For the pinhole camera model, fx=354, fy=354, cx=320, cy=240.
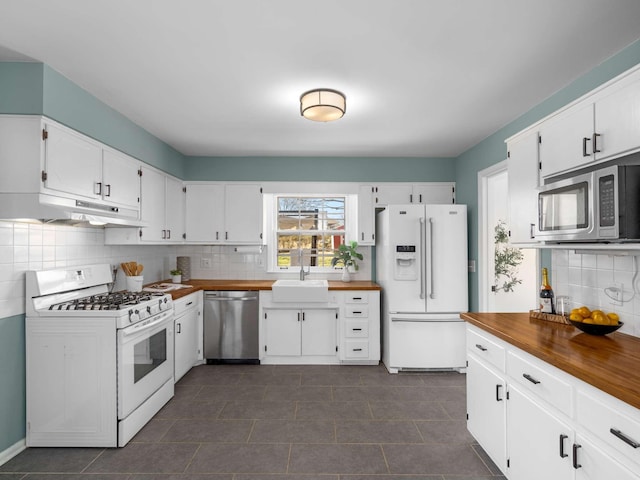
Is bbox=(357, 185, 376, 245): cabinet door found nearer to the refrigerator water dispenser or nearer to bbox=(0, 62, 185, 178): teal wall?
the refrigerator water dispenser

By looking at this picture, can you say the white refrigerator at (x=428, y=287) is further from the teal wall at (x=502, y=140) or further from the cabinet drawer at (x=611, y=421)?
the cabinet drawer at (x=611, y=421)

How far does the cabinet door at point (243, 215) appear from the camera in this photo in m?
4.44

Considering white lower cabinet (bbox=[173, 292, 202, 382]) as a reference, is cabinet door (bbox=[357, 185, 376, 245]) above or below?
above

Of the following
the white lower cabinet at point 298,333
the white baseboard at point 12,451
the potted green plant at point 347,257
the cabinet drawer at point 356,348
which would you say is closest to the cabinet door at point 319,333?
the white lower cabinet at point 298,333

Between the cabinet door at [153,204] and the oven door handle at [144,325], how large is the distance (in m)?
0.87

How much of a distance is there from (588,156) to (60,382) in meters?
3.51

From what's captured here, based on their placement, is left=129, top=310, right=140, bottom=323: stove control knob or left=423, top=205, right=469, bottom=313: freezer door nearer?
left=129, top=310, right=140, bottom=323: stove control knob

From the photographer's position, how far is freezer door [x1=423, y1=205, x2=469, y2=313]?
3.89 m

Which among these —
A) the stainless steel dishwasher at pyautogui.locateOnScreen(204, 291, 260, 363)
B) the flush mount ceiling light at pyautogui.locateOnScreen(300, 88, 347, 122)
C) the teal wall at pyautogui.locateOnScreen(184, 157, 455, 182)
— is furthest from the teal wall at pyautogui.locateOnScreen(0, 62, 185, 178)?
the stainless steel dishwasher at pyautogui.locateOnScreen(204, 291, 260, 363)

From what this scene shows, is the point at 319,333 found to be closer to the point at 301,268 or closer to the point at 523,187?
the point at 301,268

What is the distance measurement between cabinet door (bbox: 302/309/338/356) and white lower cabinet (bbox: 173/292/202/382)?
1.22 meters

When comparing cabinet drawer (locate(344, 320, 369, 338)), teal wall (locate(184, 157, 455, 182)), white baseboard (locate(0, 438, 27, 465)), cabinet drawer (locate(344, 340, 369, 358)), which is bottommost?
white baseboard (locate(0, 438, 27, 465))

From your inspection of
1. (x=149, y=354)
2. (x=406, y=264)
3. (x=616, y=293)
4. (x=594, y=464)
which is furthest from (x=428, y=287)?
(x=149, y=354)

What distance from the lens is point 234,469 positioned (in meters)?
2.22
